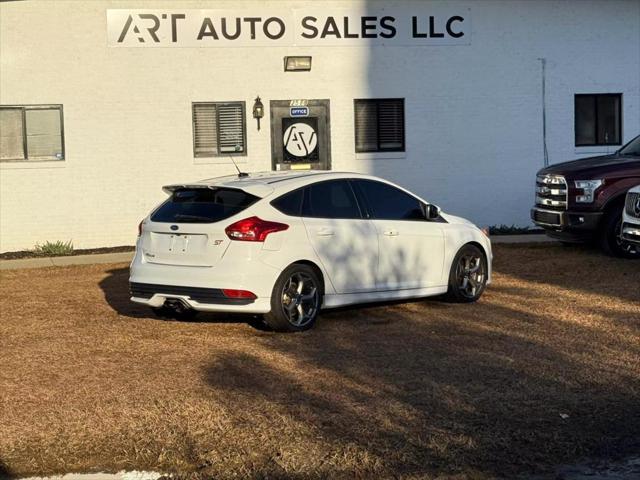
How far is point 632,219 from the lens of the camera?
1377 cm

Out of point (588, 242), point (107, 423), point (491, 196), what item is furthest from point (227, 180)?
point (491, 196)

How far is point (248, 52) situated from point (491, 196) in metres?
5.40

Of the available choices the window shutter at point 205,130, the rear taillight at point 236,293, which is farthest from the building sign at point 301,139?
the rear taillight at point 236,293

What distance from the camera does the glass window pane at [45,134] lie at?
60.6 feet

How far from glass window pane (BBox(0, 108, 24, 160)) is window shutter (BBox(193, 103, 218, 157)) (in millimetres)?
3110

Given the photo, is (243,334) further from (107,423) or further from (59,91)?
(59,91)

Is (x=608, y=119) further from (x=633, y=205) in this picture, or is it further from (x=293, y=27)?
(x=633, y=205)

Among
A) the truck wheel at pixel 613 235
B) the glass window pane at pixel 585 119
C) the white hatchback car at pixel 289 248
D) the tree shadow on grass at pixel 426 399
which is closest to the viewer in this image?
the tree shadow on grass at pixel 426 399

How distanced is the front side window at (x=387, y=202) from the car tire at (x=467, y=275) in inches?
28.5

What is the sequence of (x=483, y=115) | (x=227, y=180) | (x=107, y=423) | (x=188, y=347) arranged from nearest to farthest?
(x=107, y=423)
(x=188, y=347)
(x=227, y=180)
(x=483, y=115)

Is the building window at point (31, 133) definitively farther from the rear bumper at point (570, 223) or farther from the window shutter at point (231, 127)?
the rear bumper at point (570, 223)

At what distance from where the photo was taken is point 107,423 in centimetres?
699

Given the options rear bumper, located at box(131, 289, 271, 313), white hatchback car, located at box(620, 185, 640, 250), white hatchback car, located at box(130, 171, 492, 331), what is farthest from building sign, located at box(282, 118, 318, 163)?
rear bumper, located at box(131, 289, 271, 313)

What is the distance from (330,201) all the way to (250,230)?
1283 millimetres
